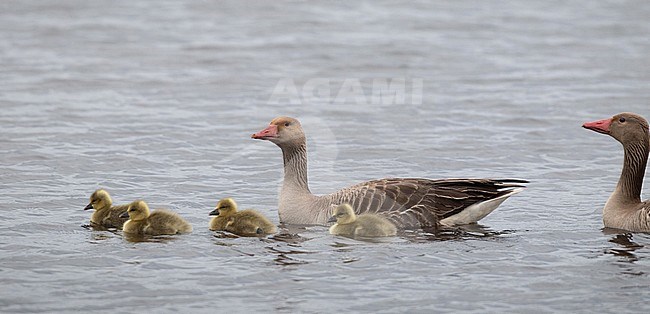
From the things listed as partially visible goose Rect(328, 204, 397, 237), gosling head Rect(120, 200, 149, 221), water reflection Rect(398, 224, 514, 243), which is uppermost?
gosling head Rect(120, 200, 149, 221)

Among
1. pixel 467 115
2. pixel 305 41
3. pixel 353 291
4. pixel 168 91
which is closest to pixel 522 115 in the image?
pixel 467 115

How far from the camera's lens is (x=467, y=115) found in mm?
16406

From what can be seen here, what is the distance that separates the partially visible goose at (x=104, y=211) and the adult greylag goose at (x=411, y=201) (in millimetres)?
1458

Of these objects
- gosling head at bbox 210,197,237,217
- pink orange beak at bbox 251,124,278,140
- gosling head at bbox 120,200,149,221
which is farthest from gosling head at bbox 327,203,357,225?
gosling head at bbox 120,200,149,221

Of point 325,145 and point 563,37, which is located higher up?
point 563,37

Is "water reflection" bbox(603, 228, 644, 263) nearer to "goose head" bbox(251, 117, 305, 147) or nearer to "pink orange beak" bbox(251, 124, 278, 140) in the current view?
"goose head" bbox(251, 117, 305, 147)

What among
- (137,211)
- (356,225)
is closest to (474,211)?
(356,225)

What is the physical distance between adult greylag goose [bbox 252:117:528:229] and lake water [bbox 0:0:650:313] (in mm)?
236

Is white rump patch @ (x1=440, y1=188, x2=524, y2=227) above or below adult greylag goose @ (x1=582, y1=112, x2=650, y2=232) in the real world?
below

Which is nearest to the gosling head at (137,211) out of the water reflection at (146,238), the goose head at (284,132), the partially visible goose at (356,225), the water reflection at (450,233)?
the water reflection at (146,238)

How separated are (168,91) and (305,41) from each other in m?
5.24

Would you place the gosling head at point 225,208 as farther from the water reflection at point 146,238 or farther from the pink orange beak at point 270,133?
the pink orange beak at point 270,133

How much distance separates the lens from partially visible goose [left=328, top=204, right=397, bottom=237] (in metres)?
10.1

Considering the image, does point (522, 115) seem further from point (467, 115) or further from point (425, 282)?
point (425, 282)
